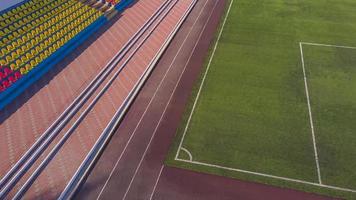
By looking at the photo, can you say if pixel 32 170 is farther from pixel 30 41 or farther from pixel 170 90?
pixel 30 41

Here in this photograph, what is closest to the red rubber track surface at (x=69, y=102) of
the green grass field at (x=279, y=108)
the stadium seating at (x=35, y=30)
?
the stadium seating at (x=35, y=30)

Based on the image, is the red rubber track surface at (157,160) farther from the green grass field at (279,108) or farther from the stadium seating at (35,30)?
the stadium seating at (35,30)

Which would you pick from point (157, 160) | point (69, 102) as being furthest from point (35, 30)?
point (157, 160)

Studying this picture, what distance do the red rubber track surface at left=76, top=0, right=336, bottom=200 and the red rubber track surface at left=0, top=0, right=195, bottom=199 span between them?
1.31 meters

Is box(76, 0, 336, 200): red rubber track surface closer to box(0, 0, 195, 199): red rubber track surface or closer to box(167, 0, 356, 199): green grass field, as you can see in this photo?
box(167, 0, 356, 199): green grass field

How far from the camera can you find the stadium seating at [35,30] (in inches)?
837

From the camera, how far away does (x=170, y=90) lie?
21344 millimetres

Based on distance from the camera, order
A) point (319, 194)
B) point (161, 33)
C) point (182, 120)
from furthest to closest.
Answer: point (161, 33) → point (182, 120) → point (319, 194)

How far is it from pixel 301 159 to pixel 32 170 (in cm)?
1426

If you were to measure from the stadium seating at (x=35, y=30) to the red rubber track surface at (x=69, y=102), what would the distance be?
144 cm

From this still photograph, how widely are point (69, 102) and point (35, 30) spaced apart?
28.4ft

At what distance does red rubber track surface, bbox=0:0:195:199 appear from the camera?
1606 centimetres

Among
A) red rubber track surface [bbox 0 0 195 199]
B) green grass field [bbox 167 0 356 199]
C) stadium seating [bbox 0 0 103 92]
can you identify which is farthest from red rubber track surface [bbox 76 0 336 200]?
stadium seating [bbox 0 0 103 92]

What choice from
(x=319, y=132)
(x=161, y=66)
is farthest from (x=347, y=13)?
(x=161, y=66)
